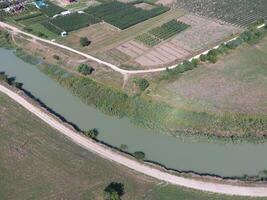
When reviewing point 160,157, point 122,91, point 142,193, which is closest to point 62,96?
point 122,91

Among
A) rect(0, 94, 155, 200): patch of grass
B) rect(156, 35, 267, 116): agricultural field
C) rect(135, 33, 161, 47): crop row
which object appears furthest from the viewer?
rect(135, 33, 161, 47): crop row

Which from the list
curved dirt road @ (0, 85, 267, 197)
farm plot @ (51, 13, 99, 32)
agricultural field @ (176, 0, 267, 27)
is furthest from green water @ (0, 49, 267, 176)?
agricultural field @ (176, 0, 267, 27)

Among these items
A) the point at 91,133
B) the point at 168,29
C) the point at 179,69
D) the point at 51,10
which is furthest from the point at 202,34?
the point at 91,133

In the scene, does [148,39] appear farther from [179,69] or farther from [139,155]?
[139,155]

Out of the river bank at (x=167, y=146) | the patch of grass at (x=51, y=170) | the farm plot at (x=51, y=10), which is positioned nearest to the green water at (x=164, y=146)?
the river bank at (x=167, y=146)

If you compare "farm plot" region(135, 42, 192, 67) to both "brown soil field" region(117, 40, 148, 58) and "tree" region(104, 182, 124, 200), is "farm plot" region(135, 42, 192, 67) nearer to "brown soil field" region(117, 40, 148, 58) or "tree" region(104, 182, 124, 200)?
"brown soil field" region(117, 40, 148, 58)
